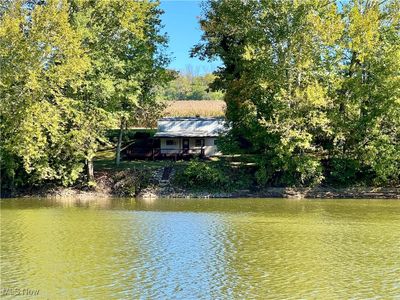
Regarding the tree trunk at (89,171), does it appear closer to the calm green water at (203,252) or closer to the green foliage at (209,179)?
the green foliage at (209,179)

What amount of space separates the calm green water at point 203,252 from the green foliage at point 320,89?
22.0 feet

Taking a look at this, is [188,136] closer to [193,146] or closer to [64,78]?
[193,146]

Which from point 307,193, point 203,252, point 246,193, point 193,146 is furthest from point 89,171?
point 203,252

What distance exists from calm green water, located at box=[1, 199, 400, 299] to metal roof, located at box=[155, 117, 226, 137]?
18.6 m

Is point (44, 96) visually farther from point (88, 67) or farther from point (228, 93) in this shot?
point (228, 93)

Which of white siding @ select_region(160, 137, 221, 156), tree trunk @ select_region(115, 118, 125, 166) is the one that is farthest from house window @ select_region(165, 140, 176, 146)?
tree trunk @ select_region(115, 118, 125, 166)

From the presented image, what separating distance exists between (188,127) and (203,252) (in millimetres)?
31599

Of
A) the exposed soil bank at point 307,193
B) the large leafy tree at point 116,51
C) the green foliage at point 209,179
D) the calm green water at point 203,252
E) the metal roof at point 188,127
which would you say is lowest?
the calm green water at point 203,252

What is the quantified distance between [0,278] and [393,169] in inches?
1065

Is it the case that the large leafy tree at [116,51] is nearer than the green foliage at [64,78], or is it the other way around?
the green foliage at [64,78]

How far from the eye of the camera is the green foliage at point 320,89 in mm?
34875

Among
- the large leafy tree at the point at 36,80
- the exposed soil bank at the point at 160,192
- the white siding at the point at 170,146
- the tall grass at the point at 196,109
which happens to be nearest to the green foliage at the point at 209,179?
the exposed soil bank at the point at 160,192

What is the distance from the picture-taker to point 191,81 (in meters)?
117

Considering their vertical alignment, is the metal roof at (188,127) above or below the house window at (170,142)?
above
